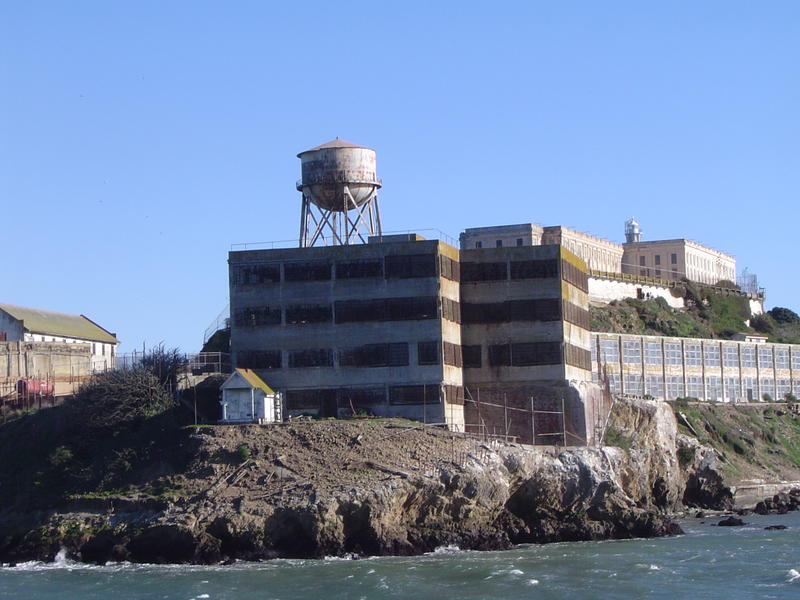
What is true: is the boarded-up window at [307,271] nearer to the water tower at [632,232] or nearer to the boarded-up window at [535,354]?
the boarded-up window at [535,354]

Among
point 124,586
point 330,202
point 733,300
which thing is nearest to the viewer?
point 124,586

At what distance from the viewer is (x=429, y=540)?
58.2 m

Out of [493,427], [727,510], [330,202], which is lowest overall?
[727,510]

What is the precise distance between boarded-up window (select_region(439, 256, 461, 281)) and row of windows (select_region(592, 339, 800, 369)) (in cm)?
2598

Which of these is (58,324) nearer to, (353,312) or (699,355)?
(353,312)

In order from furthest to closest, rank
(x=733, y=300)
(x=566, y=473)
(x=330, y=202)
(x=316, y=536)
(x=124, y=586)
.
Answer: (x=733, y=300) < (x=330, y=202) < (x=566, y=473) < (x=316, y=536) < (x=124, y=586)

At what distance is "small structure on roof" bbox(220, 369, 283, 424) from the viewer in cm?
6562

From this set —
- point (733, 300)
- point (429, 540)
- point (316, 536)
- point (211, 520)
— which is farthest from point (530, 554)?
point (733, 300)

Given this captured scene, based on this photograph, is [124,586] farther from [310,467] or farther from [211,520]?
[310,467]

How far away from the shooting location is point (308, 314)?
228 ft

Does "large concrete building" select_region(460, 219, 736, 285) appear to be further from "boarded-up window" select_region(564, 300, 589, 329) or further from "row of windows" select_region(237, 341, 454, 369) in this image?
"row of windows" select_region(237, 341, 454, 369)

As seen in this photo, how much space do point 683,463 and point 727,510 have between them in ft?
11.9

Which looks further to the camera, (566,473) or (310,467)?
(566,473)

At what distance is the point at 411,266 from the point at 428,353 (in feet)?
14.5
